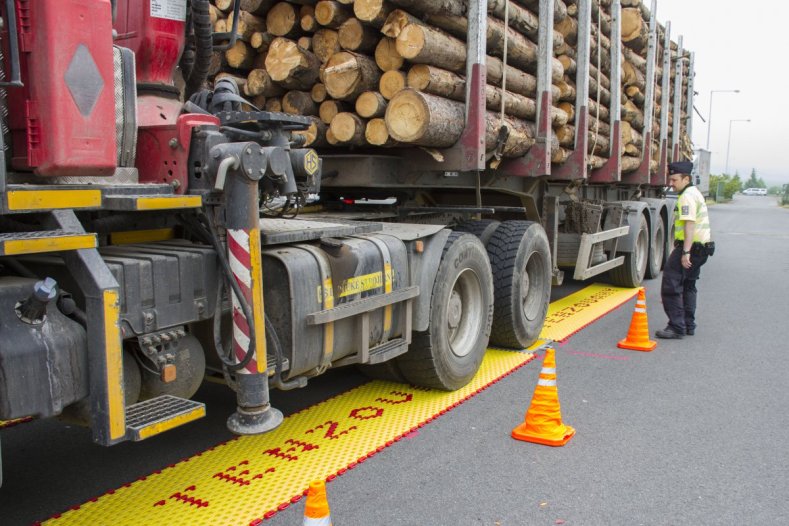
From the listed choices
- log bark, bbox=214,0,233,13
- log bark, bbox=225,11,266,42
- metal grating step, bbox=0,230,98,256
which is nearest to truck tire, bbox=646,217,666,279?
log bark, bbox=225,11,266,42

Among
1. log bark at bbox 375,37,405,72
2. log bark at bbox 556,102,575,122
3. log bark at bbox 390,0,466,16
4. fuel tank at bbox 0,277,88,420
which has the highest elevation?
log bark at bbox 390,0,466,16

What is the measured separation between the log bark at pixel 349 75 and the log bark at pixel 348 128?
0.15 metres

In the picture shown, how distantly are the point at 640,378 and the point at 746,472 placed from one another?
1.83m

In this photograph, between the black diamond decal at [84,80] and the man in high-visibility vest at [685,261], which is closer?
the black diamond decal at [84,80]

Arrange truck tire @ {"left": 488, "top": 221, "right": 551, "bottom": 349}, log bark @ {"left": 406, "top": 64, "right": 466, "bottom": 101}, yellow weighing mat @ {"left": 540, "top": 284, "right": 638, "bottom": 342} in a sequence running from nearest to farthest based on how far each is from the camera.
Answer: log bark @ {"left": 406, "top": 64, "right": 466, "bottom": 101}, truck tire @ {"left": 488, "top": 221, "right": 551, "bottom": 349}, yellow weighing mat @ {"left": 540, "top": 284, "right": 638, "bottom": 342}

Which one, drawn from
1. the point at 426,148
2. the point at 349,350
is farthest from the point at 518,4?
the point at 349,350

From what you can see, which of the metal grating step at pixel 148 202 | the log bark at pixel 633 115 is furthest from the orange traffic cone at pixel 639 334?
the metal grating step at pixel 148 202

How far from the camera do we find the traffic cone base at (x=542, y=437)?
433cm

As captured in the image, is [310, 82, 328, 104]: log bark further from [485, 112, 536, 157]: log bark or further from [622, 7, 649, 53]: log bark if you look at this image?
[622, 7, 649, 53]: log bark

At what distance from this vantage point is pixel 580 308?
29.0 feet

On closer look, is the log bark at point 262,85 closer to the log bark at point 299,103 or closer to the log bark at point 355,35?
the log bark at point 299,103

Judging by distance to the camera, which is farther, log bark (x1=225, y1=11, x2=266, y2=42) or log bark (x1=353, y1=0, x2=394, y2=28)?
log bark (x1=225, y1=11, x2=266, y2=42)

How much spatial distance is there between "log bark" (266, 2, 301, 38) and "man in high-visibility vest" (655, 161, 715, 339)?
13.9 feet

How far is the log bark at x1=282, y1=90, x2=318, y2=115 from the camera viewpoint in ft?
18.2
